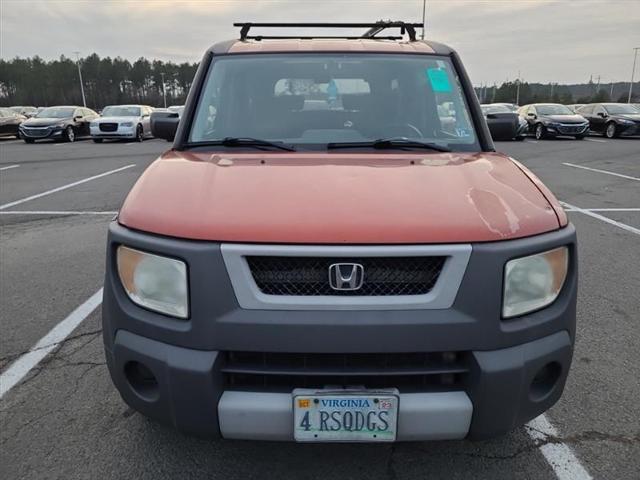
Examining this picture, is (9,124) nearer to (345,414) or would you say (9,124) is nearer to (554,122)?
(554,122)

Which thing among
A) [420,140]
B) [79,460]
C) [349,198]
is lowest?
[79,460]

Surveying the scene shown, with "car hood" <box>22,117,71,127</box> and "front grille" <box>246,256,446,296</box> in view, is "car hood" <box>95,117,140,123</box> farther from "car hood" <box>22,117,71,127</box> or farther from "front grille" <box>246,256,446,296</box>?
"front grille" <box>246,256,446,296</box>

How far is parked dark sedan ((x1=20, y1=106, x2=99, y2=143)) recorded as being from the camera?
21438 millimetres

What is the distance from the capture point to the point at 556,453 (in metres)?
2.38

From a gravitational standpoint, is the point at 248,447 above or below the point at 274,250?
below

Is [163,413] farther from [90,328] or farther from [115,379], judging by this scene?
[90,328]

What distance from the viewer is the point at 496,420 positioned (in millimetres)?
1870

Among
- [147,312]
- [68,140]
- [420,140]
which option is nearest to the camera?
[147,312]

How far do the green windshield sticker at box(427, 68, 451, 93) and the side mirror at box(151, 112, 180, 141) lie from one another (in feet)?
5.47

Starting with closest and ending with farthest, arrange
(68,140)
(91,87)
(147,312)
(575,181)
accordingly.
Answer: (147,312) → (575,181) → (68,140) → (91,87)

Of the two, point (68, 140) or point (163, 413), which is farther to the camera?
point (68, 140)

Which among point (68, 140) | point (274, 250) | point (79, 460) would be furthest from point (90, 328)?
point (68, 140)

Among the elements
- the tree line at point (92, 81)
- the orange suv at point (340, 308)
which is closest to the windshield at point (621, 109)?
the orange suv at point (340, 308)

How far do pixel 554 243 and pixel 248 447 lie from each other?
1.61m
